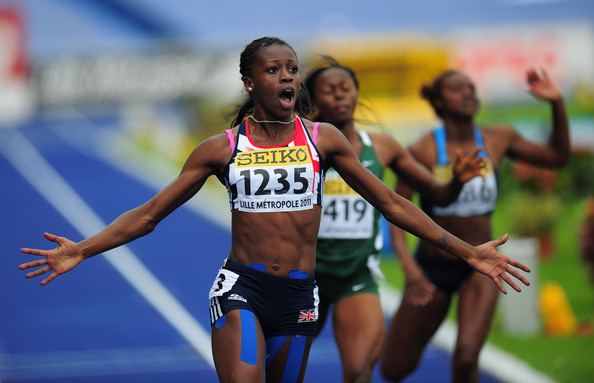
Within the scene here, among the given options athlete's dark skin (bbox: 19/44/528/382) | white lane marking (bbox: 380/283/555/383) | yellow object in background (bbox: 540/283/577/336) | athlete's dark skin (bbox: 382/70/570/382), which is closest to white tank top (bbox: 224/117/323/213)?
athlete's dark skin (bbox: 19/44/528/382)

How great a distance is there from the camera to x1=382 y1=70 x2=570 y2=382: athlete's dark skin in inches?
301

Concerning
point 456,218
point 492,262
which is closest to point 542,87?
point 456,218

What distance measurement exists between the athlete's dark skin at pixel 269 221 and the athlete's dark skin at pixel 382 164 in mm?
1186

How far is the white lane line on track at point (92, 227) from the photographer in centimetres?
1258

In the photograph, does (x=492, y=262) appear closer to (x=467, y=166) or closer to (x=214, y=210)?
(x=467, y=166)

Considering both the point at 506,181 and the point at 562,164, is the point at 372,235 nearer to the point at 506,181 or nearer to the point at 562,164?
the point at 562,164

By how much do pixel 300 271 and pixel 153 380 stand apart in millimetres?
4403

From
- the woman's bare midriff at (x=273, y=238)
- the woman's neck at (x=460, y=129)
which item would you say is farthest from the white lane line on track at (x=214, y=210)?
the woman's bare midriff at (x=273, y=238)

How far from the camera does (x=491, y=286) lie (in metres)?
7.56

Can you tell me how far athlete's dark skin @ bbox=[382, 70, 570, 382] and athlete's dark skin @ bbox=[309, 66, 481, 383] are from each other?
37 cm

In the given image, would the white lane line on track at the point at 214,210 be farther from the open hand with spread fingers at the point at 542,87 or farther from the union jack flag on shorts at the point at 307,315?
the union jack flag on shorts at the point at 307,315

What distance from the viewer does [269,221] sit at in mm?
5590

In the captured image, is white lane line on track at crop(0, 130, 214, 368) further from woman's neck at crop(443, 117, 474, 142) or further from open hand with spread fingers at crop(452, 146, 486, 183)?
open hand with spread fingers at crop(452, 146, 486, 183)

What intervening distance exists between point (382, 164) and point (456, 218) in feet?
2.42
